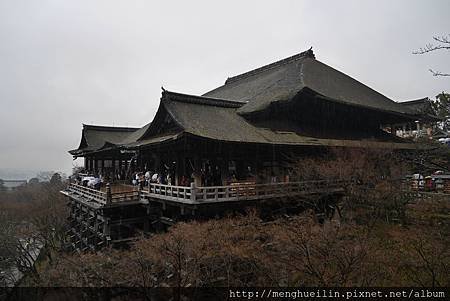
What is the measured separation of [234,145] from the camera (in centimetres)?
1633

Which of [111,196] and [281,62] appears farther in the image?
[281,62]

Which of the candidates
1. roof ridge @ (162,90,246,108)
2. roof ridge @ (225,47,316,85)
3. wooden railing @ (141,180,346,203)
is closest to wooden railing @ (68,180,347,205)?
wooden railing @ (141,180,346,203)

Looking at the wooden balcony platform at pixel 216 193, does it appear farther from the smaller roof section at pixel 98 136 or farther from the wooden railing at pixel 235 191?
the smaller roof section at pixel 98 136

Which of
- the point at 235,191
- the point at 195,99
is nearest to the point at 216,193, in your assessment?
the point at 235,191

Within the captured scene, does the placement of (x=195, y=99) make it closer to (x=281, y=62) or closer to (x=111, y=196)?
(x=111, y=196)

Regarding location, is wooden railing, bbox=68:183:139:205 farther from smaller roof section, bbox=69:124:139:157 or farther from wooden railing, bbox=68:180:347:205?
smaller roof section, bbox=69:124:139:157

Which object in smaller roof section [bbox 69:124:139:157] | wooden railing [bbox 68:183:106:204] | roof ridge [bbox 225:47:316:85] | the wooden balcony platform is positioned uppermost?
roof ridge [bbox 225:47:316:85]

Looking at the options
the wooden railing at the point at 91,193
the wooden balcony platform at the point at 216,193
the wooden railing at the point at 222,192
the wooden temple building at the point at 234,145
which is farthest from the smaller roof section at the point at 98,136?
the wooden railing at the point at 222,192

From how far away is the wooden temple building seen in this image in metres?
14.7

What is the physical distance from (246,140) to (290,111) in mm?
6695

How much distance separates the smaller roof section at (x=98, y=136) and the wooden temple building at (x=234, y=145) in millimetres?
10089

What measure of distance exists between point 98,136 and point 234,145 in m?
25.0

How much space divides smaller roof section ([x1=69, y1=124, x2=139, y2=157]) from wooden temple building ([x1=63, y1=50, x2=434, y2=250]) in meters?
10.1

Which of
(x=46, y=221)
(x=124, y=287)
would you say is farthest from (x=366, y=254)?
(x=46, y=221)
